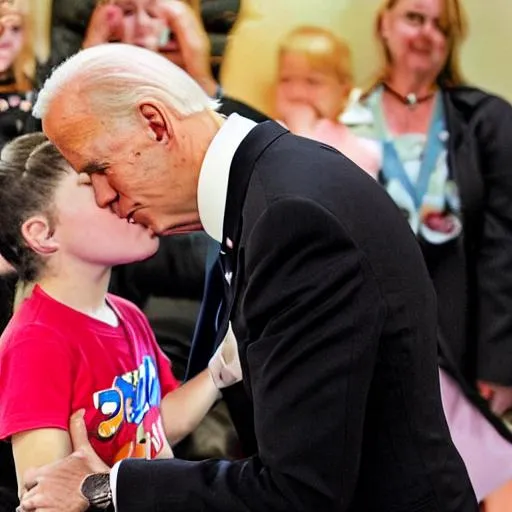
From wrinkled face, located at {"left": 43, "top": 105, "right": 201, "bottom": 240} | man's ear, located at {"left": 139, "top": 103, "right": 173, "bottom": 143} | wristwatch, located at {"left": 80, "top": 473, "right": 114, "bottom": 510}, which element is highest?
man's ear, located at {"left": 139, "top": 103, "right": 173, "bottom": 143}

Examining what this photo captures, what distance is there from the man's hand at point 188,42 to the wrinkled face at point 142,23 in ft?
0.05

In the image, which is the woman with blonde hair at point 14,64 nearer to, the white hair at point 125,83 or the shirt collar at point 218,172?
the white hair at point 125,83

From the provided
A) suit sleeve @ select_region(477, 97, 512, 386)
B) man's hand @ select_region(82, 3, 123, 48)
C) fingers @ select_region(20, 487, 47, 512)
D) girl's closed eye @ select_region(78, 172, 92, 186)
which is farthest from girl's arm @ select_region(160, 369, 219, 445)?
man's hand @ select_region(82, 3, 123, 48)

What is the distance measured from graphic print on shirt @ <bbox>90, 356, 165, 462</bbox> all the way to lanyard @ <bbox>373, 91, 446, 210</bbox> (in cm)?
53

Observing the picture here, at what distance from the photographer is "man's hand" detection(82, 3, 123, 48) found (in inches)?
56.7

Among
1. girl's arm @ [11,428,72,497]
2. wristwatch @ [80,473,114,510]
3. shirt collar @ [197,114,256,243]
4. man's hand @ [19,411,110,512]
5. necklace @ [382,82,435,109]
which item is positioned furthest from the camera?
necklace @ [382,82,435,109]

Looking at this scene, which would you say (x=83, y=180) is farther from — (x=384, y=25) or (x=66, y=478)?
(x=384, y=25)

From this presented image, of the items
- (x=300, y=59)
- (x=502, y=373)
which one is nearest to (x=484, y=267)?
(x=502, y=373)

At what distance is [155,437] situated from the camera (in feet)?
4.87

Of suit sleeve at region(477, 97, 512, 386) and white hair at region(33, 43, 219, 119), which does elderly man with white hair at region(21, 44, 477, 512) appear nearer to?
white hair at region(33, 43, 219, 119)

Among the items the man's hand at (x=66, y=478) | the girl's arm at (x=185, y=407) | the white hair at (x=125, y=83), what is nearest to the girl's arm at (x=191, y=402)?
the girl's arm at (x=185, y=407)

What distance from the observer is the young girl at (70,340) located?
4.61ft

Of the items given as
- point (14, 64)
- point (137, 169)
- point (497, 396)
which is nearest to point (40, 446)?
point (137, 169)

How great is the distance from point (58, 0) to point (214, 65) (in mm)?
291
